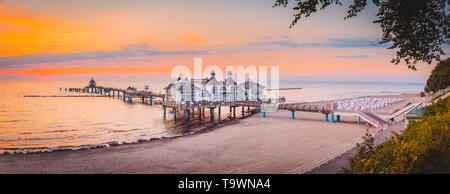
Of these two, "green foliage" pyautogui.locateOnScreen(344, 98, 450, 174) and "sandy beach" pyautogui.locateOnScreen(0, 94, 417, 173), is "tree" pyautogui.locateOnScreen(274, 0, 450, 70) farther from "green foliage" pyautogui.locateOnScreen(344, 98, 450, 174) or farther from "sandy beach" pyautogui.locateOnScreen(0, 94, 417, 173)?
"sandy beach" pyautogui.locateOnScreen(0, 94, 417, 173)

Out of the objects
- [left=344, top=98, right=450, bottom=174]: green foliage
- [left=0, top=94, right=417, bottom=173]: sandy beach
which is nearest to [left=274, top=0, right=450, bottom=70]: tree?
[left=344, top=98, right=450, bottom=174]: green foliage

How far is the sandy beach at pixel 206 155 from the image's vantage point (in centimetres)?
1775

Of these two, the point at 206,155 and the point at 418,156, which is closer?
the point at 418,156

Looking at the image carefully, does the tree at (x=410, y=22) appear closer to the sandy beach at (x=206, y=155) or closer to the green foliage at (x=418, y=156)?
the green foliage at (x=418, y=156)

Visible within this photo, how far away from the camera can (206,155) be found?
20.8 metres

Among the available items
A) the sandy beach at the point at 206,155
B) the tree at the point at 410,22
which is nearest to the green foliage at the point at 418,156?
the tree at the point at 410,22

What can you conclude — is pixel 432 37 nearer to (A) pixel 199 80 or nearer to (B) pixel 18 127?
(B) pixel 18 127

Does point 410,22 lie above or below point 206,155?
above

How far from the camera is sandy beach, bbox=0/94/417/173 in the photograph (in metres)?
17.8

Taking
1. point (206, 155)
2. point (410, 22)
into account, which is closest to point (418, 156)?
point (410, 22)

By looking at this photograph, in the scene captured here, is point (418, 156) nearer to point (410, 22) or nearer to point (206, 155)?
point (410, 22)

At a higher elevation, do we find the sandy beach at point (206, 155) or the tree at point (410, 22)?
the tree at point (410, 22)

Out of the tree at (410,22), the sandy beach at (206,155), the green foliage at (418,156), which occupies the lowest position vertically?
the sandy beach at (206,155)
